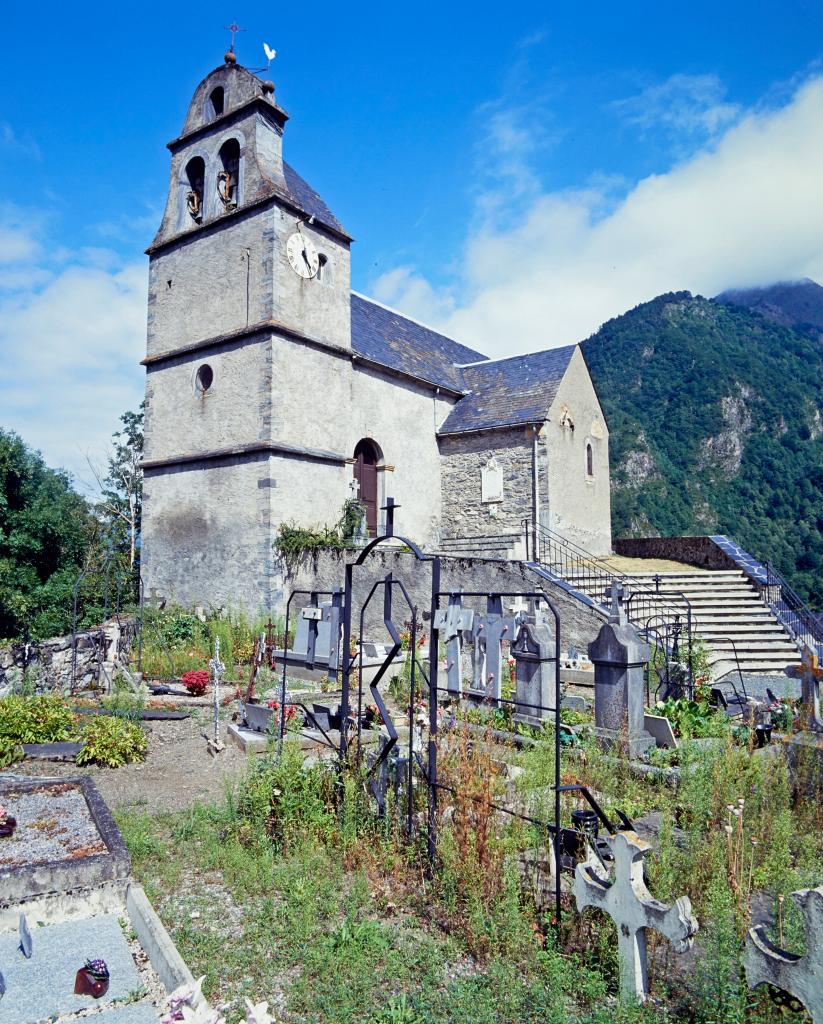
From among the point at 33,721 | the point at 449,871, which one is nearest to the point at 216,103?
the point at 33,721

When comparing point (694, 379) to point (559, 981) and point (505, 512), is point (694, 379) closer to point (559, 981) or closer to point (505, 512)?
point (505, 512)

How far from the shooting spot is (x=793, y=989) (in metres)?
2.67

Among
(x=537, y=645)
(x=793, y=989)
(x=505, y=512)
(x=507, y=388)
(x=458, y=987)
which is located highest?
(x=507, y=388)

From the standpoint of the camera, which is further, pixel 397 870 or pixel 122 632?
pixel 122 632

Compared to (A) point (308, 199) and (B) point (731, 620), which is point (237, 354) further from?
(B) point (731, 620)

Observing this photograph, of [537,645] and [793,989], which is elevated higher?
[537,645]

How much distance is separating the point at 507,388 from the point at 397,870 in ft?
64.4

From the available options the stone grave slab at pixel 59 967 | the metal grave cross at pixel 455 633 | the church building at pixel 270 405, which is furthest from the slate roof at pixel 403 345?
the stone grave slab at pixel 59 967

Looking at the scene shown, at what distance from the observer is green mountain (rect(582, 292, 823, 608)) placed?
49750 mm

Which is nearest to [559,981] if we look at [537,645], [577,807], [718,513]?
[577,807]

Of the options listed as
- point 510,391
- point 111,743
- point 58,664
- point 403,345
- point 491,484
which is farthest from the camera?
point 403,345

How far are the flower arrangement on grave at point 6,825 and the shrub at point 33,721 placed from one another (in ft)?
11.9

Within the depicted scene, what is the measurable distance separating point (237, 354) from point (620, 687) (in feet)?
42.4

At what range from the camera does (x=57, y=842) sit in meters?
4.83
